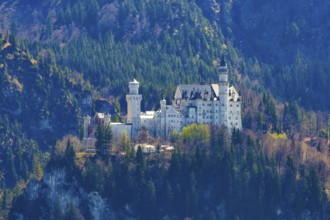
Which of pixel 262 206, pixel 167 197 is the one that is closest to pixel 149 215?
pixel 167 197

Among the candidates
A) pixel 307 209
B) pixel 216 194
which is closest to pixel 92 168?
pixel 216 194

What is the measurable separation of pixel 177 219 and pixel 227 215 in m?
7.01

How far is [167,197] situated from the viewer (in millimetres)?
197750

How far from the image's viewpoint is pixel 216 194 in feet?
654

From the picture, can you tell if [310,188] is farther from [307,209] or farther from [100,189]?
[100,189]

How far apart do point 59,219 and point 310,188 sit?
34606mm

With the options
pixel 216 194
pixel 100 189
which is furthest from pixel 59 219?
pixel 216 194

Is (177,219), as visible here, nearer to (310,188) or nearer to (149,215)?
(149,215)

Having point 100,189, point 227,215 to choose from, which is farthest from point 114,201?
point 227,215

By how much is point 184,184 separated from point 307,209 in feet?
56.4

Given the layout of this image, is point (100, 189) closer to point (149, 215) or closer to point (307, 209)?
point (149, 215)

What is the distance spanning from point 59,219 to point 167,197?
1498 cm

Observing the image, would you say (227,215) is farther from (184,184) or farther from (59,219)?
(59,219)

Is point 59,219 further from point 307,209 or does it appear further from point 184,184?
point 307,209
